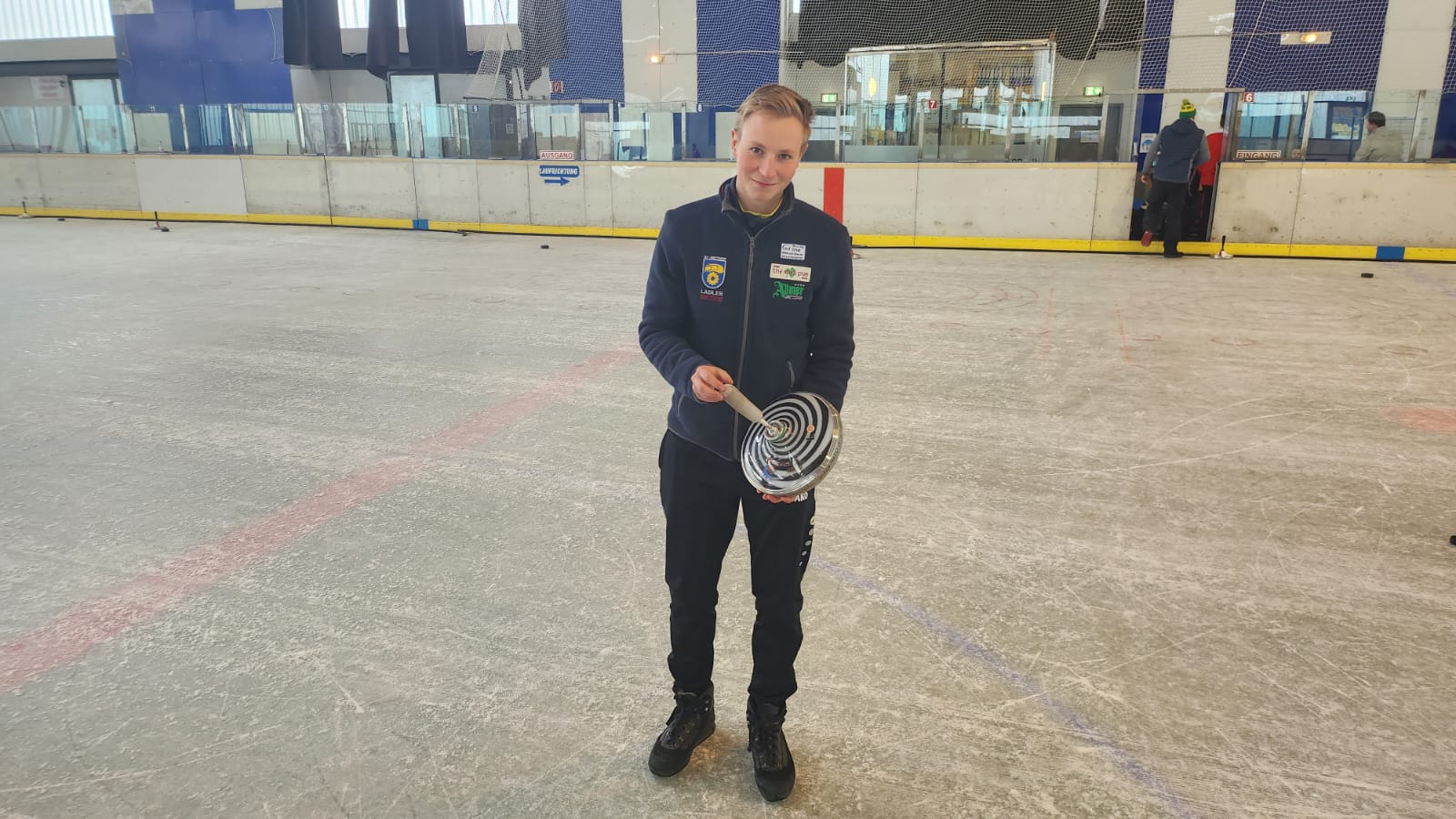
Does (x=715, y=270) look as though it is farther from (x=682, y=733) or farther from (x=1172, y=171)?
(x=1172, y=171)

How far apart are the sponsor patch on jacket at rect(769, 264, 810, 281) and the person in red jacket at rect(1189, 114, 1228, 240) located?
13.1 meters

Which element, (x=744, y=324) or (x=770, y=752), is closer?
(x=744, y=324)

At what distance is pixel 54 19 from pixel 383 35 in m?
12.1

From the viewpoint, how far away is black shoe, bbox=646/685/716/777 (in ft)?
8.20

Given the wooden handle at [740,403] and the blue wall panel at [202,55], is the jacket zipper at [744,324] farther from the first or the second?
the blue wall panel at [202,55]

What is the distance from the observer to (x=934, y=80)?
50.7 feet

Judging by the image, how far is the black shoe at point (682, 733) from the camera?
98.3 inches

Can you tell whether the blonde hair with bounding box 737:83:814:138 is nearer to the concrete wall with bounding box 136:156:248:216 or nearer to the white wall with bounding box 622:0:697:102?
the concrete wall with bounding box 136:156:248:216

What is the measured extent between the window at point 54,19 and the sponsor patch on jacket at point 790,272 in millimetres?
31634

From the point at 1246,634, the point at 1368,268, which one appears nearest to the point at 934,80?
the point at 1368,268

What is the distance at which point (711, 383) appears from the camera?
2150mm

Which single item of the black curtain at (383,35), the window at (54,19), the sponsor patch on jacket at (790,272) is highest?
the window at (54,19)

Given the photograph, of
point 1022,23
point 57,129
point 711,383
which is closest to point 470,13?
point 57,129

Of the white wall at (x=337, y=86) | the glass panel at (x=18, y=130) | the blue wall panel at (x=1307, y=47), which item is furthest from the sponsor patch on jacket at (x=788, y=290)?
the white wall at (x=337, y=86)
